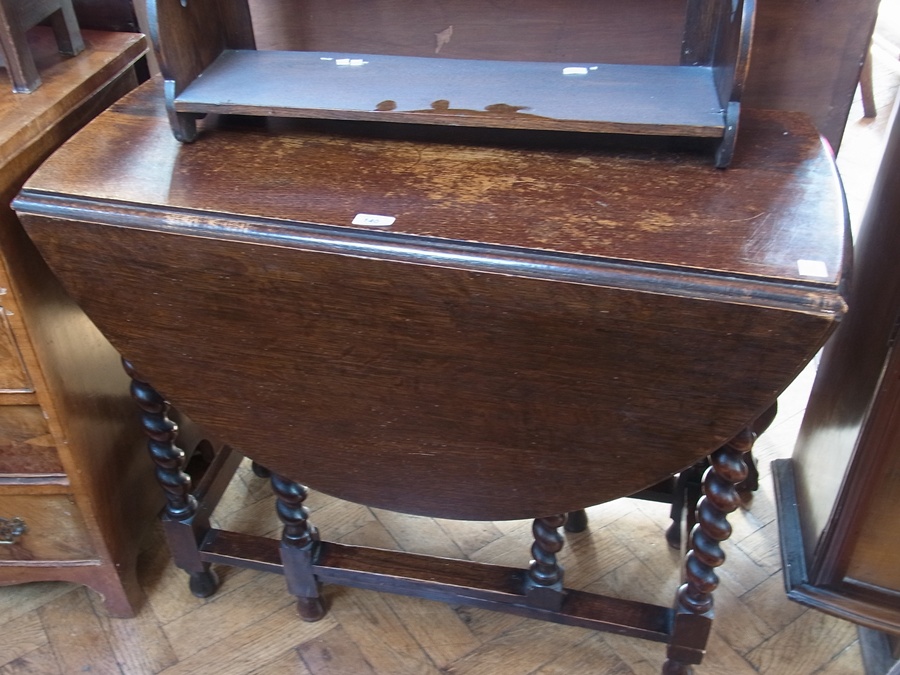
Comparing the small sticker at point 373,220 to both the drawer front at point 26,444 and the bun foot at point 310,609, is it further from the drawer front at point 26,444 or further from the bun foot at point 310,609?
the bun foot at point 310,609

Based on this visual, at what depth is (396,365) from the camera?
3.04 ft

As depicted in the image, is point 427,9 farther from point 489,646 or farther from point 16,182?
point 489,646

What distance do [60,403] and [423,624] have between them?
2.25 feet

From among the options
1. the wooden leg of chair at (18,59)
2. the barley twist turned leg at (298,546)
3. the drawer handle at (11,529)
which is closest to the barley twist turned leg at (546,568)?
the barley twist turned leg at (298,546)

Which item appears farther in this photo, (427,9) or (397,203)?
(427,9)

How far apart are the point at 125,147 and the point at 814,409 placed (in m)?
1.14

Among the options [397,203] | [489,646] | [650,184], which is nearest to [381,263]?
[397,203]

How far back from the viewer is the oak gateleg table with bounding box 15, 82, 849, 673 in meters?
0.81

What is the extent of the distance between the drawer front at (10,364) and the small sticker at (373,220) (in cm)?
50

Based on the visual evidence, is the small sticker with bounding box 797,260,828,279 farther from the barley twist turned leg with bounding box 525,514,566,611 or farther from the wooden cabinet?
the wooden cabinet

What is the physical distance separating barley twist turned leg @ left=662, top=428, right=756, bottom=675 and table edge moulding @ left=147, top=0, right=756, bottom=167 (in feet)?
1.18

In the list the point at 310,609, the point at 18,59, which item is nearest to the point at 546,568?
the point at 310,609

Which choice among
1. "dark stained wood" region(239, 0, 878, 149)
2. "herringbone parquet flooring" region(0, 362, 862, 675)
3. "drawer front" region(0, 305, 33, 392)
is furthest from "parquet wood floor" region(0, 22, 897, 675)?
"dark stained wood" region(239, 0, 878, 149)

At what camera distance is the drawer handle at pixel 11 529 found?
125 centimetres
